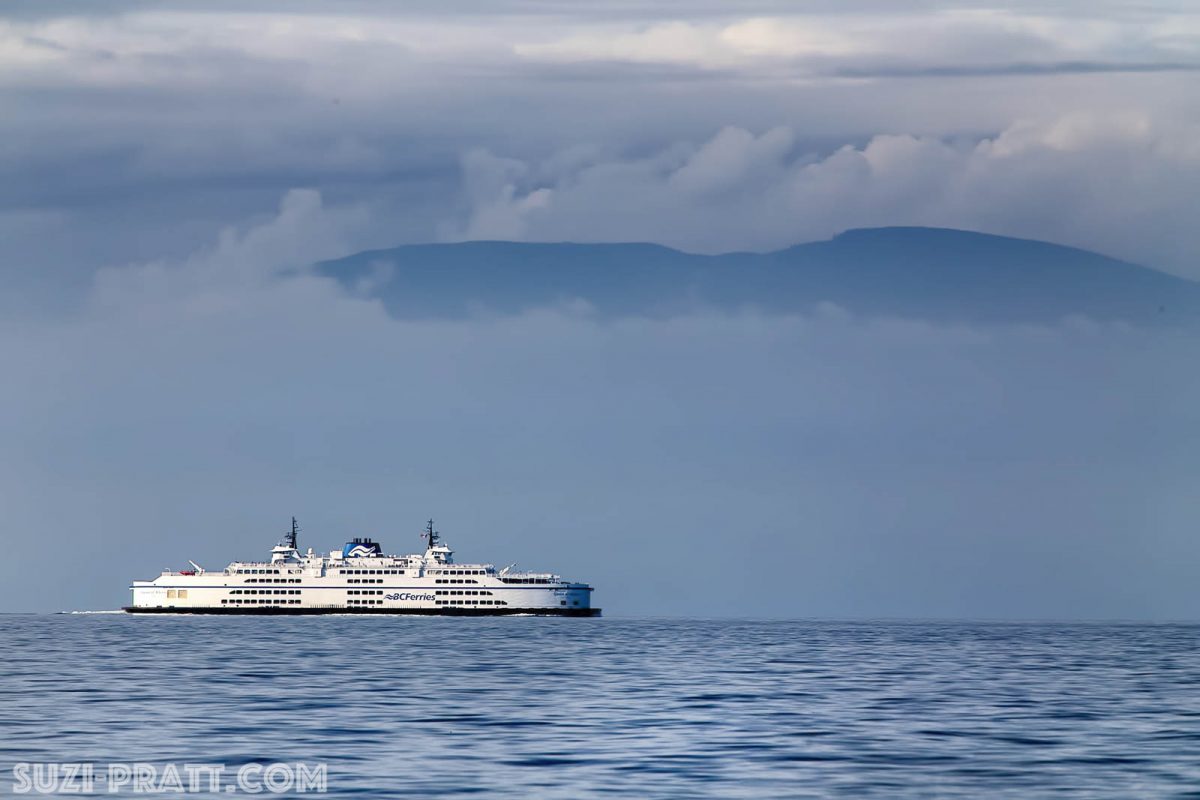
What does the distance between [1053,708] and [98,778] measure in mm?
34540

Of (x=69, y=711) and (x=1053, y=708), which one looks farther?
(x=1053, y=708)

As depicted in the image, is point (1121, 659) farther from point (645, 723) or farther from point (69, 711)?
point (69, 711)

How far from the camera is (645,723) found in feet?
164

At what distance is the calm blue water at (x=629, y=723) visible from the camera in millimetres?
37312

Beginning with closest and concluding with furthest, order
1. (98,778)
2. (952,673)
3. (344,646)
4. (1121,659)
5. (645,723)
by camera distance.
Result: (98,778)
(645,723)
(952,673)
(1121,659)
(344,646)

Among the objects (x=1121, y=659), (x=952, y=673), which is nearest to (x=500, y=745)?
(x=952, y=673)

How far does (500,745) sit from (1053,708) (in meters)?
23.4

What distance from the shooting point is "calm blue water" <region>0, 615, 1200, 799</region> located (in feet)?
122

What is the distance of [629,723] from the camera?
50.0 meters

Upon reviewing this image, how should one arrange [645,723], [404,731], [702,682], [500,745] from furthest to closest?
[702,682] < [645,723] < [404,731] < [500,745]

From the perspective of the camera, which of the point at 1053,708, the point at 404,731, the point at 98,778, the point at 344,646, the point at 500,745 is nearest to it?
the point at 98,778

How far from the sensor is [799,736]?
1836 inches

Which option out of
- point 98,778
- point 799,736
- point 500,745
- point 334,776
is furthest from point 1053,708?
point 98,778

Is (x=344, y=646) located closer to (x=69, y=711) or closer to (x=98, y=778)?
(x=69, y=711)
